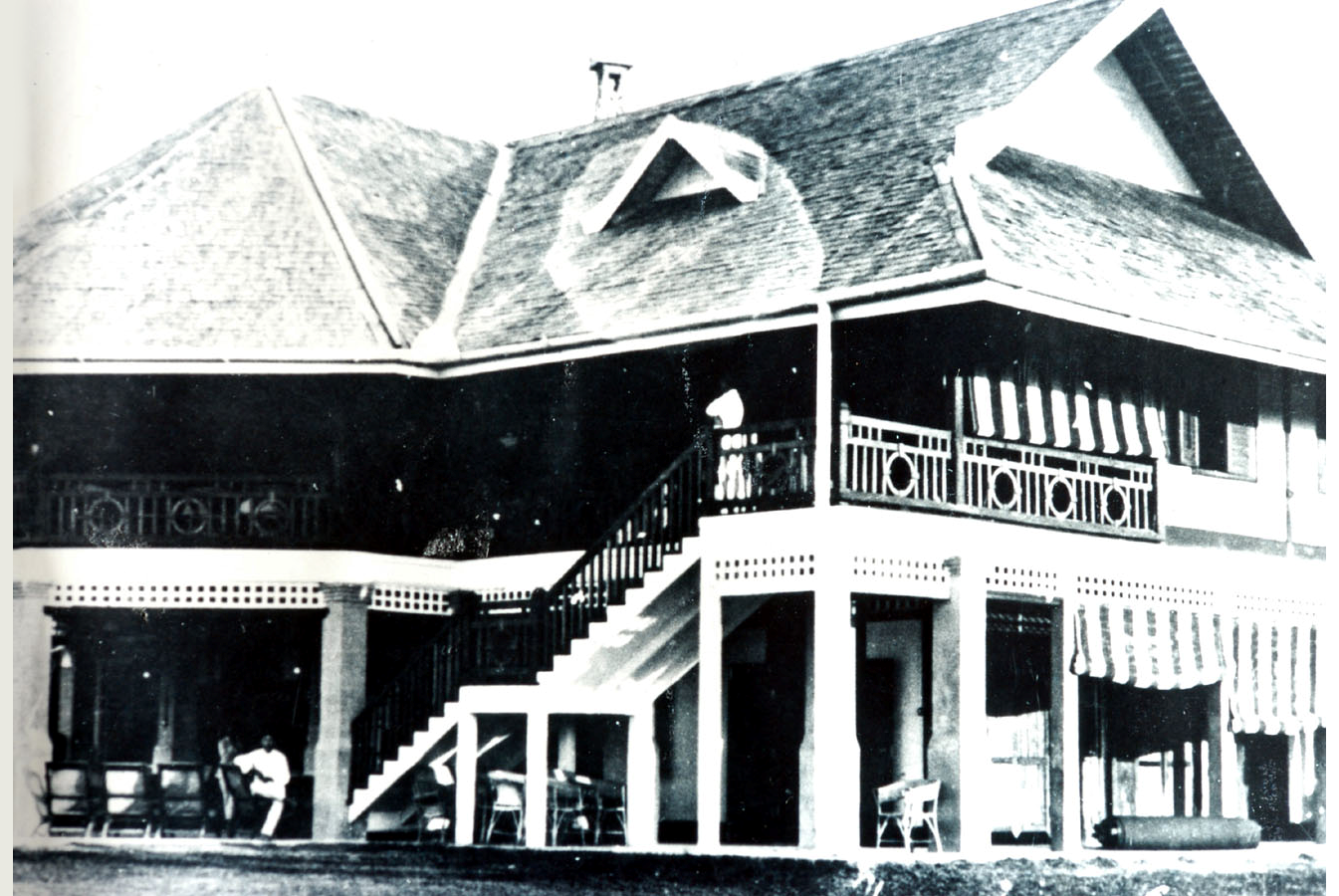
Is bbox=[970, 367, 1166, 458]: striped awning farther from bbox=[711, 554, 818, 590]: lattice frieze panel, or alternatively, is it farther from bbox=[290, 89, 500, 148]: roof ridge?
bbox=[290, 89, 500, 148]: roof ridge

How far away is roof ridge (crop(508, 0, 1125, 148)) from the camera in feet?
89.5

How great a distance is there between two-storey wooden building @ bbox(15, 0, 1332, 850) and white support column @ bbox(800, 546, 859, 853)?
1.8 inches

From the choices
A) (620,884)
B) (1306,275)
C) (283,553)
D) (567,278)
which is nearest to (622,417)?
(567,278)

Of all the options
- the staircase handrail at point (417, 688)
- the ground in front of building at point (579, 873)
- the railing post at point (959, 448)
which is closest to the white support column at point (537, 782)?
the ground in front of building at point (579, 873)

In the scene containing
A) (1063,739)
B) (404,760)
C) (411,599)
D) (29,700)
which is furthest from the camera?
(411,599)

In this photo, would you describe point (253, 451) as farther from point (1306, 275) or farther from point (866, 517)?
point (1306, 275)

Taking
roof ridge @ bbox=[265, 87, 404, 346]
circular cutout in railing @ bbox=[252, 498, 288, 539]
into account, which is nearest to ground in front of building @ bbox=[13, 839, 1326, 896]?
circular cutout in railing @ bbox=[252, 498, 288, 539]

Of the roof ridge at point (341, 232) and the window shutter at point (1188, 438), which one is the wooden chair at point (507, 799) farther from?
→ the window shutter at point (1188, 438)

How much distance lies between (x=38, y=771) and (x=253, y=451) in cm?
513

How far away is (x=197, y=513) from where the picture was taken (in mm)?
25562

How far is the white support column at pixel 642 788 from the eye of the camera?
24859mm

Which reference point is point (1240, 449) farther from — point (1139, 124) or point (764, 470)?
point (764, 470)

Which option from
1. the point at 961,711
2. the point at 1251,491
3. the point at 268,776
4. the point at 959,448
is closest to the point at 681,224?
the point at 959,448

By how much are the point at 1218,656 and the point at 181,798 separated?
36.6 feet
